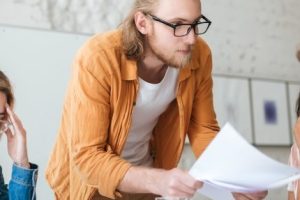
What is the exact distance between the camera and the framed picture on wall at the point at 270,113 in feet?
8.23

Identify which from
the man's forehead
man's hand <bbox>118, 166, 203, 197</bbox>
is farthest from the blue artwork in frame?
man's hand <bbox>118, 166, 203, 197</bbox>

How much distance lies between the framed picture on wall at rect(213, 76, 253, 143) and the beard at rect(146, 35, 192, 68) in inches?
44.5

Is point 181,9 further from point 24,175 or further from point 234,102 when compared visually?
point 234,102

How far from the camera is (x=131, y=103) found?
4.03 ft

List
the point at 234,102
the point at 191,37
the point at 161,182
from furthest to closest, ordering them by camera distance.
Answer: the point at 234,102 < the point at 191,37 < the point at 161,182

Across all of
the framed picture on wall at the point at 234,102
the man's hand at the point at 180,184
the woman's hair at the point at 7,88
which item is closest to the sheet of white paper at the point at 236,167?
the man's hand at the point at 180,184

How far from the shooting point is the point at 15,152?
1.49 meters

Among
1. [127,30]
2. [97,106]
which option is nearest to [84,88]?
[97,106]

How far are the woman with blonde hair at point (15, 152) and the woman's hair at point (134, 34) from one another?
18.4 inches

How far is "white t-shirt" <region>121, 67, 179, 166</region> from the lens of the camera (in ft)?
4.22

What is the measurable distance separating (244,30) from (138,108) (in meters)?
1.45

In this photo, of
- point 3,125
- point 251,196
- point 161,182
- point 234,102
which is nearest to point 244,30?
point 234,102

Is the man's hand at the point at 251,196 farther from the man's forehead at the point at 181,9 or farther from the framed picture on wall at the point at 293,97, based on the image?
the framed picture on wall at the point at 293,97

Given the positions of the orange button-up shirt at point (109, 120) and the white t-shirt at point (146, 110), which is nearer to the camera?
the orange button-up shirt at point (109, 120)
